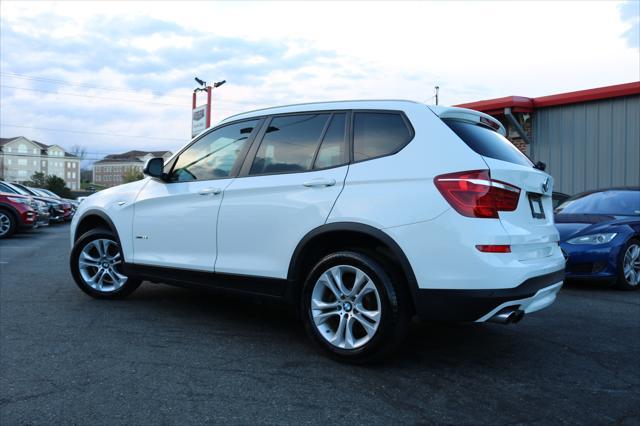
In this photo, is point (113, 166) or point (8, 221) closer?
point (8, 221)

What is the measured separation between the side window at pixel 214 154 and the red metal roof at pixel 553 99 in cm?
972

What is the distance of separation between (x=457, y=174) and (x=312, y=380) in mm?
1510

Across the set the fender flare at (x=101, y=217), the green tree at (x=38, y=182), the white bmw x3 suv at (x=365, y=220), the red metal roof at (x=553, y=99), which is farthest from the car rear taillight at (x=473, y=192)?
the green tree at (x=38, y=182)

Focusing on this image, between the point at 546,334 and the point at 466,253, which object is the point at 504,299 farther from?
the point at 546,334

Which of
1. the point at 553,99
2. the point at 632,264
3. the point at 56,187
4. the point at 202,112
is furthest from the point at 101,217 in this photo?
the point at 56,187

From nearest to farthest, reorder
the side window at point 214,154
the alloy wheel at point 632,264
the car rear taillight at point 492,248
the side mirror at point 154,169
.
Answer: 1. the car rear taillight at point 492,248
2. the side window at point 214,154
3. the side mirror at point 154,169
4. the alloy wheel at point 632,264

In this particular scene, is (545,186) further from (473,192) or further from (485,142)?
(473,192)

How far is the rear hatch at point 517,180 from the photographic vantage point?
3488 mm

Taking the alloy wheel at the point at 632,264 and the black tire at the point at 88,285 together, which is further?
the alloy wheel at the point at 632,264

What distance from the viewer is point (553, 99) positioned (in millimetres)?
13031

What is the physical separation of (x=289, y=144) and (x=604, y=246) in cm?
443

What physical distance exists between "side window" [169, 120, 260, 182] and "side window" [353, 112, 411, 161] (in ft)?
3.43

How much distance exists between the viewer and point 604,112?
12234 millimetres

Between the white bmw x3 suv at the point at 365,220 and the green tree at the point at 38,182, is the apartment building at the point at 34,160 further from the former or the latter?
the white bmw x3 suv at the point at 365,220
